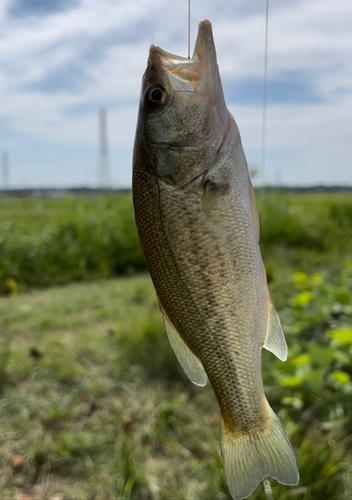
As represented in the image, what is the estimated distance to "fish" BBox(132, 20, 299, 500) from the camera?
4.03 ft

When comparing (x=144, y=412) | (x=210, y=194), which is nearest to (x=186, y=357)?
(x=210, y=194)

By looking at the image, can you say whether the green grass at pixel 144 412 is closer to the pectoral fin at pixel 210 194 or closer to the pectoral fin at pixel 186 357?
the pectoral fin at pixel 186 357

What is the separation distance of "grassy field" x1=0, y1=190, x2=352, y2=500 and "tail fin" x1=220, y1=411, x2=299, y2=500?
131 cm

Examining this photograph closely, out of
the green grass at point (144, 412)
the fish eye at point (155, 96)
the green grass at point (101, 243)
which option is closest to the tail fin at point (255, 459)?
the fish eye at point (155, 96)

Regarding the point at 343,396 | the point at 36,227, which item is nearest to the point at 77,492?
the point at 343,396

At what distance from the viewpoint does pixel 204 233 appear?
1.24 m

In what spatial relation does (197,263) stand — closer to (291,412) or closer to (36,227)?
(291,412)

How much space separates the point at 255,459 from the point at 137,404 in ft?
7.31

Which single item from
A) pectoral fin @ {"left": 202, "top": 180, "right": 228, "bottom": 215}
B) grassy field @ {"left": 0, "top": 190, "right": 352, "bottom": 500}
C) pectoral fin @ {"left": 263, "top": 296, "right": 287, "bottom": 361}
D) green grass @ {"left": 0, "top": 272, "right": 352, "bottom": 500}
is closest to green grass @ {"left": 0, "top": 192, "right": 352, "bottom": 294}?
grassy field @ {"left": 0, "top": 190, "right": 352, "bottom": 500}

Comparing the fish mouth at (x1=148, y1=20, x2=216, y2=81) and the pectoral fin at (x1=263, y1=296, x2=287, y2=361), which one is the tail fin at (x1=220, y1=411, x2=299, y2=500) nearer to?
the pectoral fin at (x1=263, y1=296, x2=287, y2=361)

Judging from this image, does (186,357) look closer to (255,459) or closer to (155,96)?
(255,459)

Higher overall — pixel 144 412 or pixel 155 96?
pixel 155 96

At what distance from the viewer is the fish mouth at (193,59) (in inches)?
47.4

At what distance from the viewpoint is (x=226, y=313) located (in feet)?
4.26
